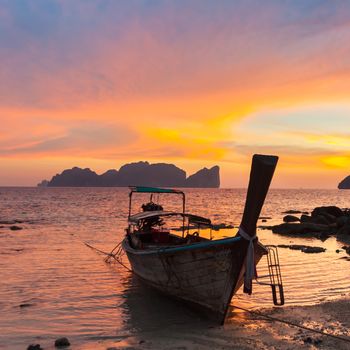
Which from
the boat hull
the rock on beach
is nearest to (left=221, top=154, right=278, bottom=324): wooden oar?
the boat hull

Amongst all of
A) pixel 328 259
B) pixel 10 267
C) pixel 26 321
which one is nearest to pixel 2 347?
pixel 26 321

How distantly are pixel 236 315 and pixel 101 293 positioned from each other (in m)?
6.11

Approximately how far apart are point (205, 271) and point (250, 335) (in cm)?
217

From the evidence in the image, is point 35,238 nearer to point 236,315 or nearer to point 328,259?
point 328,259

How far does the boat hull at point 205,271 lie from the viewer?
450 inches

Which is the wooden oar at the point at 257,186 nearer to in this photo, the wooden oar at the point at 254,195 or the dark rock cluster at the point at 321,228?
the wooden oar at the point at 254,195

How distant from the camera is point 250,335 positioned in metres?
10.8

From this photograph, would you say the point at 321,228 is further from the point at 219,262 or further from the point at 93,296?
the point at 219,262

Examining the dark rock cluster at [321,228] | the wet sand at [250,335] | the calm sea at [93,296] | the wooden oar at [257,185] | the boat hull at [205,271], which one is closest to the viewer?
the wet sand at [250,335]

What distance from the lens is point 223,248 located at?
11430 mm

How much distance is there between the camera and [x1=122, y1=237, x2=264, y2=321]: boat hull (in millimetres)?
11422

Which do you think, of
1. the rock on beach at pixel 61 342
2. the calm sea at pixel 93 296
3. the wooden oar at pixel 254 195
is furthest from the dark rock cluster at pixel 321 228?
the rock on beach at pixel 61 342

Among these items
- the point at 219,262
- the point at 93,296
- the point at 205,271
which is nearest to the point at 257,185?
the point at 219,262

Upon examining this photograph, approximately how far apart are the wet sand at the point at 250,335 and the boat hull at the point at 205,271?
2.76ft
